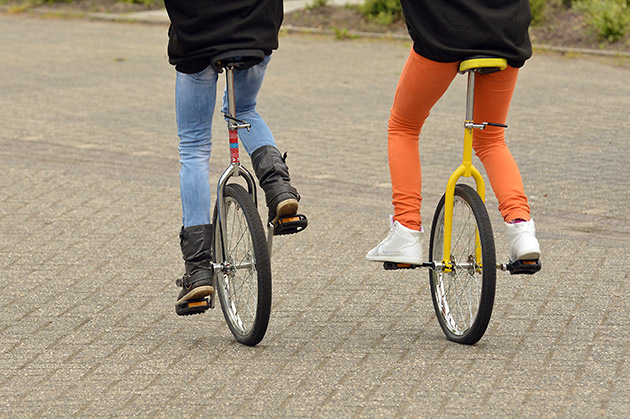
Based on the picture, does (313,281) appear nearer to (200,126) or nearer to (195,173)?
(195,173)

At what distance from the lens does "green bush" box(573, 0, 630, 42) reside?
13086mm

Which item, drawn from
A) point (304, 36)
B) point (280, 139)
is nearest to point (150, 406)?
point (280, 139)

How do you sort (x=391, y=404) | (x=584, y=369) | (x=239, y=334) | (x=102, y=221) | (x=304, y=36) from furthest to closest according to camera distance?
(x=304, y=36)
(x=102, y=221)
(x=239, y=334)
(x=584, y=369)
(x=391, y=404)

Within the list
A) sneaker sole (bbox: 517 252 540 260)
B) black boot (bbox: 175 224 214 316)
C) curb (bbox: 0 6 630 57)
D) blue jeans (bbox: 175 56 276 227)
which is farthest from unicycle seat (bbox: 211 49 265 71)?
curb (bbox: 0 6 630 57)

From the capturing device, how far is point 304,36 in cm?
1509

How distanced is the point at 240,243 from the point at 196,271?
229 mm

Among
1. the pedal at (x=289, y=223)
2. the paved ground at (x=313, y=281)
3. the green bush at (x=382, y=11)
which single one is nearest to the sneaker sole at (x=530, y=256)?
the paved ground at (x=313, y=281)

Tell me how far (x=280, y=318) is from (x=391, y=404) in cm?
120

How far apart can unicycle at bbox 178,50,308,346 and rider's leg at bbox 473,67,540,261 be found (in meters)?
0.84

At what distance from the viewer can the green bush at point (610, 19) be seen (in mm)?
13086

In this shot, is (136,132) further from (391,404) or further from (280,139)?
(391,404)

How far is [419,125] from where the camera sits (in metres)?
4.78

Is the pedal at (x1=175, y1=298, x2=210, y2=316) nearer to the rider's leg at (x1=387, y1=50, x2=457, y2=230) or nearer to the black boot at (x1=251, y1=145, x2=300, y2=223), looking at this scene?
the black boot at (x1=251, y1=145, x2=300, y2=223)

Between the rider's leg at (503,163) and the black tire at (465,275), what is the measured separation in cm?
13
